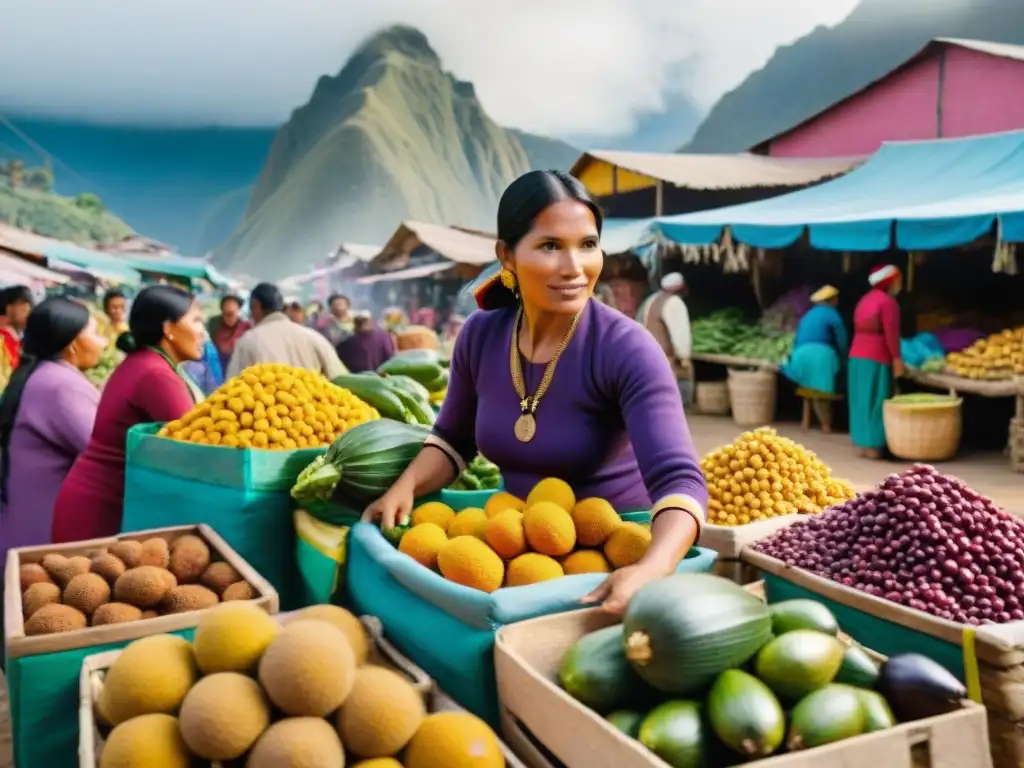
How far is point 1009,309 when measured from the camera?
9.27 meters

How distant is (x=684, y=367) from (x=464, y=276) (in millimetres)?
9397

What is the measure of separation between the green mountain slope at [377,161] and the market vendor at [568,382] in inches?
2705

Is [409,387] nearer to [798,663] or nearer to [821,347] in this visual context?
[798,663]

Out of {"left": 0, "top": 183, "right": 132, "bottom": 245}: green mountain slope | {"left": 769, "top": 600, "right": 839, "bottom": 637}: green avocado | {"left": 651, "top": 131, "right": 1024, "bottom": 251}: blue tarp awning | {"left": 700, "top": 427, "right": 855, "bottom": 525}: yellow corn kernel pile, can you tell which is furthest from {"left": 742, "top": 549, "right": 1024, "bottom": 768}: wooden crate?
{"left": 0, "top": 183, "right": 132, "bottom": 245}: green mountain slope

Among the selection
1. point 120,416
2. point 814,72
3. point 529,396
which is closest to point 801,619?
point 529,396

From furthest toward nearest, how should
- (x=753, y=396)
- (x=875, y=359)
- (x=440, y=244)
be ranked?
(x=440, y=244)
(x=753, y=396)
(x=875, y=359)

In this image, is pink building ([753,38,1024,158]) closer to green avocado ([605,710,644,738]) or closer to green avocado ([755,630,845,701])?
green avocado ([755,630,845,701])

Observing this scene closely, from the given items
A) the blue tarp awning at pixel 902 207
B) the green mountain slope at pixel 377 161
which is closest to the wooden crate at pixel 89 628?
the blue tarp awning at pixel 902 207

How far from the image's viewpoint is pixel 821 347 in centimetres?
900

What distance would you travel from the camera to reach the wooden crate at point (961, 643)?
1532mm

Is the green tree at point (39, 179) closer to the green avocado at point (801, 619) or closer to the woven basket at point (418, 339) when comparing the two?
the woven basket at point (418, 339)

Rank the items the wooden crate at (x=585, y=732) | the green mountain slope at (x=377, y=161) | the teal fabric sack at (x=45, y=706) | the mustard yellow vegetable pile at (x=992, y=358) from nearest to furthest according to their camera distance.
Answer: the wooden crate at (x=585, y=732) → the teal fabric sack at (x=45, y=706) → the mustard yellow vegetable pile at (x=992, y=358) → the green mountain slope at (x=377, y=161)

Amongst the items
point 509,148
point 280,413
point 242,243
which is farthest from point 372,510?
point 509,148

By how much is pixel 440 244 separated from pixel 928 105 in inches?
409
